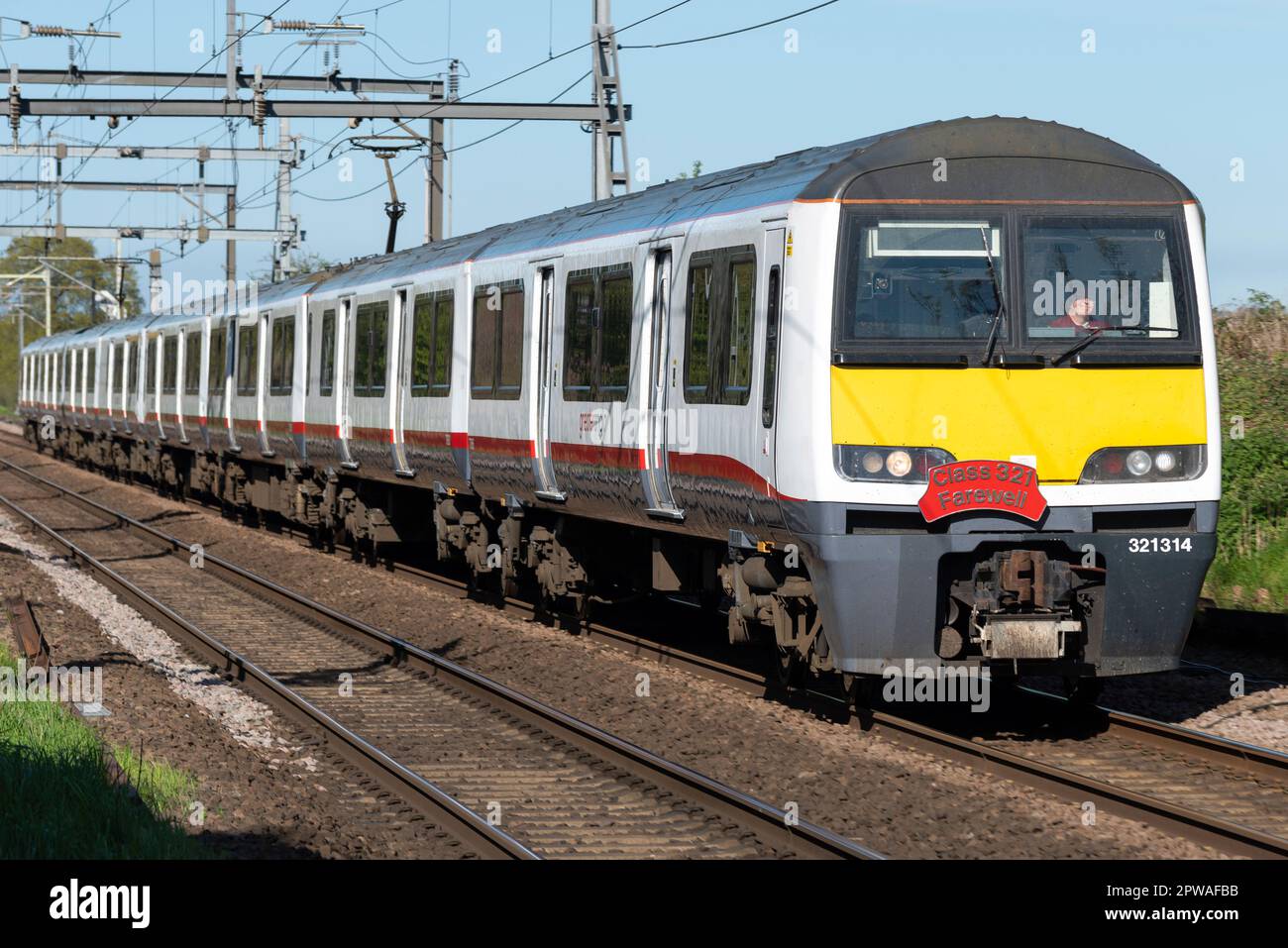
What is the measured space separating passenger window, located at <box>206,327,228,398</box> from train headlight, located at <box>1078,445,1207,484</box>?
66.3ft

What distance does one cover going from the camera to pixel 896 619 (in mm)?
9508

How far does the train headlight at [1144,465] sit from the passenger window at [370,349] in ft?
36.1

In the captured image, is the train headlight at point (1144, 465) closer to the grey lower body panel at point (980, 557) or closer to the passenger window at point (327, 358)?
the grey lower body panel at point (980, 557)

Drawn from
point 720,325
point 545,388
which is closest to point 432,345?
point 545,388

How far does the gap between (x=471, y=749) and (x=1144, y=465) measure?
13.7 ft

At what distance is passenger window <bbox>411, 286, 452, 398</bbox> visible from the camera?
56.9 ft

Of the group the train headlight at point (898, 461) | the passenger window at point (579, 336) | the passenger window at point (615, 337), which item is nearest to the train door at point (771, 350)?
the train headlight at point (898, 461)

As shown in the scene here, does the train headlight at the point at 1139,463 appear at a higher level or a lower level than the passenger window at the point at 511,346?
lower

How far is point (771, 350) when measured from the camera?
10188 mm

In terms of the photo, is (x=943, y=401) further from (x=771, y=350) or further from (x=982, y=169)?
(x=982, y=169)

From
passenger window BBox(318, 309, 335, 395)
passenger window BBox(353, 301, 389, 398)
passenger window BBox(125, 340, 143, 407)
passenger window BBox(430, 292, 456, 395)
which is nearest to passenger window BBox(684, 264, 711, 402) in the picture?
passenger window BBox(430, 292, 456, 395)

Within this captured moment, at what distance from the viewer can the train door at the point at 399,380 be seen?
1859 centimetres
